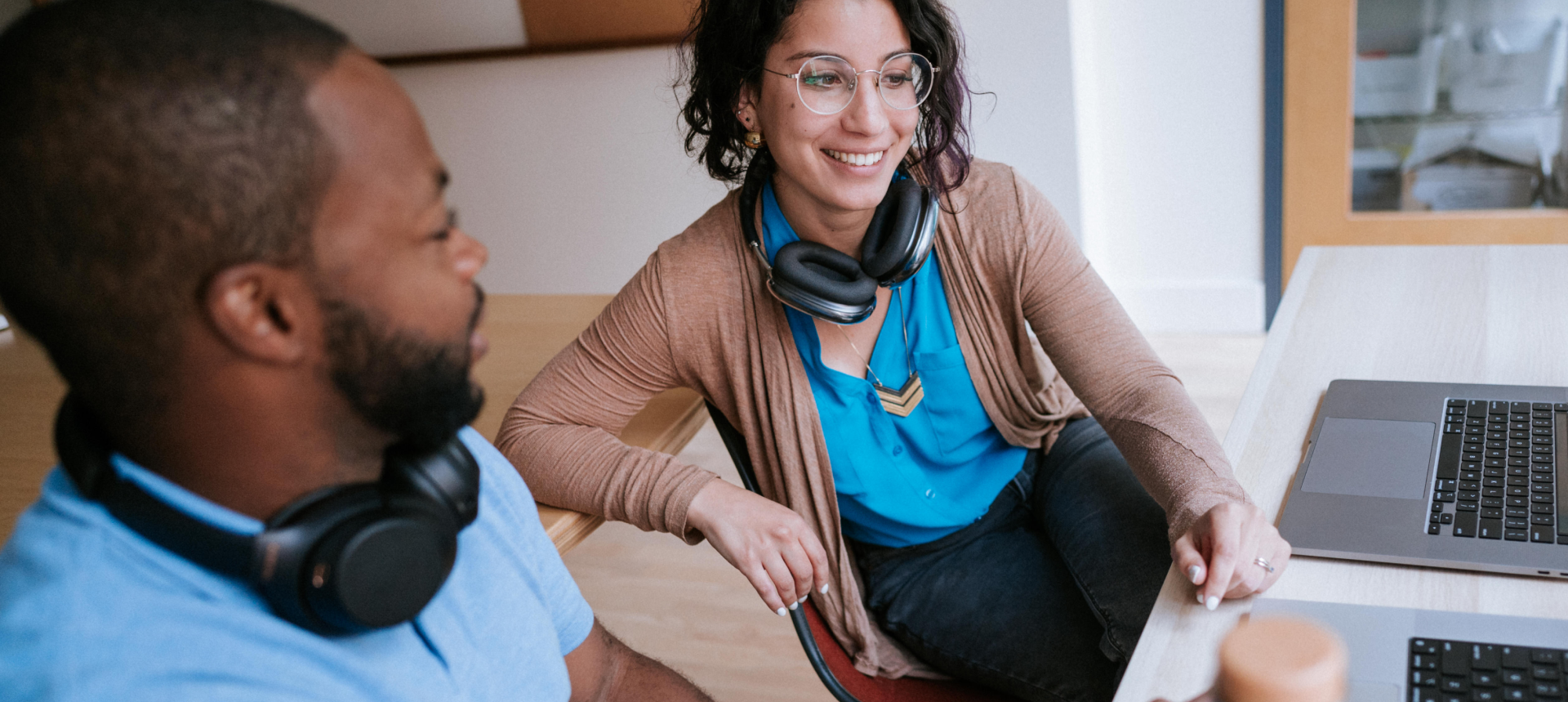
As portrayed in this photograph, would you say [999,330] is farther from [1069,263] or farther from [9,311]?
[9,311]

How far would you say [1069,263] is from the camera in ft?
4.23

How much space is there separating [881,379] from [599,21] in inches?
87.2

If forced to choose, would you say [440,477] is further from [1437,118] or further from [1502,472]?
[1437,118]

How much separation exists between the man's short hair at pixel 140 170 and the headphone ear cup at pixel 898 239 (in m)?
0.75

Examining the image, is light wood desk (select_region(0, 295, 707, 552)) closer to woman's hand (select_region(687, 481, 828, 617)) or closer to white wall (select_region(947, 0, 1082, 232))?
woman's hand (select_region(687, 481, 828, 617))

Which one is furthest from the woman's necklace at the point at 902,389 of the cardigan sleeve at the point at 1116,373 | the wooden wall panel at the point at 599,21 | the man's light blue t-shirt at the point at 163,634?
the wooden wall panel at the point at 599,21

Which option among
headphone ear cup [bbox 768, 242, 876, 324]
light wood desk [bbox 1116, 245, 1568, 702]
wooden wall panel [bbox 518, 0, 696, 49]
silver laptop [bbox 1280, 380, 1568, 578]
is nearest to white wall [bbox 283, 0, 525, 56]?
wooden wall panel [bbox 518, 0, 696, 49]

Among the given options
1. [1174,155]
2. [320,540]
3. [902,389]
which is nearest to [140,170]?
[320,540]

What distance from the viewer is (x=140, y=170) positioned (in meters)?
0.53

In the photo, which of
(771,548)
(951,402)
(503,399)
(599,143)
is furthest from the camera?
(599,143)

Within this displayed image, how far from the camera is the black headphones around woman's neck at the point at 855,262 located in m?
1.21

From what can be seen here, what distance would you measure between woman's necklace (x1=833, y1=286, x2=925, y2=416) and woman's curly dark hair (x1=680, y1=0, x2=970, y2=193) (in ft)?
0.63

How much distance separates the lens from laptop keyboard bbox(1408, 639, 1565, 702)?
712mm

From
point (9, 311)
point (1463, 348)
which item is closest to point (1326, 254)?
point (1463, 348)
